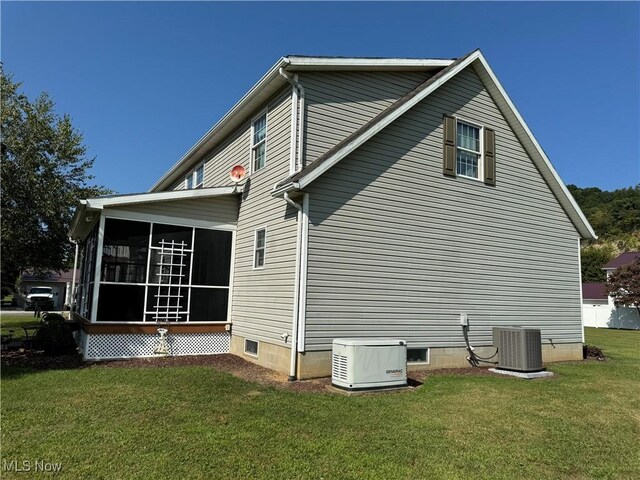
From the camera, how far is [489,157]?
12102 mm

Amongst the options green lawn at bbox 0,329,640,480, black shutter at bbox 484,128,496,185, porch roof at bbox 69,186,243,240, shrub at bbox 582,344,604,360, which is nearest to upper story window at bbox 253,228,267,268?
porch roof at bbox 69,186,243,240

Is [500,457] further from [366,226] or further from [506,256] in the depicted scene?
[506,256]

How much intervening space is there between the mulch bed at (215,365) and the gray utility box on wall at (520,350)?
519 millimetres

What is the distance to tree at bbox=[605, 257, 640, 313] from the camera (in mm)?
31938

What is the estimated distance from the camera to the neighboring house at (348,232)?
944 cm

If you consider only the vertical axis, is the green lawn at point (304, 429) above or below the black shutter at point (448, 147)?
below

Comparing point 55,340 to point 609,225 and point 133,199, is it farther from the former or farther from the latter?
point 609,225

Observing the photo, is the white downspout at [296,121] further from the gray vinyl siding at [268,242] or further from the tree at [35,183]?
the tree at [35,183]

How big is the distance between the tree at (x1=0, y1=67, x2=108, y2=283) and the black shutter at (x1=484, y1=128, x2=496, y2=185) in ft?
54.3

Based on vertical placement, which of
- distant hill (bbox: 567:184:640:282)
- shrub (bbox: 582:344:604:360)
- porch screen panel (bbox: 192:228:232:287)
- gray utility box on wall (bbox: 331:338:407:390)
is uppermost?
distant hill (bbox: 567:184:640:282)

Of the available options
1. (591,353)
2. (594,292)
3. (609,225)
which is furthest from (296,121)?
(609,225)

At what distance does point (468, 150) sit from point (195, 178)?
9.83 meters

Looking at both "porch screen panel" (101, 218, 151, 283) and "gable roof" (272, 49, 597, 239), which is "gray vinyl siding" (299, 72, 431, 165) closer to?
"gable roof" (272, 49, 597, 239)

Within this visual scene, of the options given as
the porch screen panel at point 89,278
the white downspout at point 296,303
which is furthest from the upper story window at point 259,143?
the porch screen panel at point 89,278
